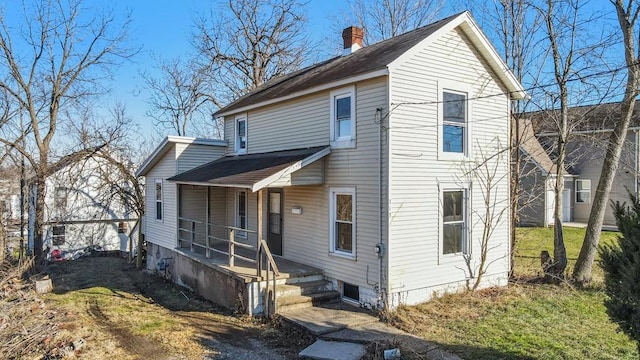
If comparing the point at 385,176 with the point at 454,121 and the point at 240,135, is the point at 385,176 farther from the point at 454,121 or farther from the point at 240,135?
the point at 240,135


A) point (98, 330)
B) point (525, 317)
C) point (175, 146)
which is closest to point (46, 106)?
point (175, 146)

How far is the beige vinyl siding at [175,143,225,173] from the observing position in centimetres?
1554

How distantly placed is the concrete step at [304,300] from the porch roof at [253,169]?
→ 8.44 ft

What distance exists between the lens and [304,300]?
991 cm

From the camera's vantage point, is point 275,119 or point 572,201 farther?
point 572,201

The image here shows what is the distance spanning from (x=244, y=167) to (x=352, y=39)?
5.31 metres

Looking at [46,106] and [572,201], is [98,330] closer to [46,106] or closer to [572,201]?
[46,106]

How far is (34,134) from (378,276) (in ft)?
58.7

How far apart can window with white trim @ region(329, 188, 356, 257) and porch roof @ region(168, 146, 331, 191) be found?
3.56 ft

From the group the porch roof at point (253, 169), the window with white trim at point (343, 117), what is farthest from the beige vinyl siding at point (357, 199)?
the porch roof at point (253, 169)

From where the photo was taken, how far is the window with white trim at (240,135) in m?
15.1

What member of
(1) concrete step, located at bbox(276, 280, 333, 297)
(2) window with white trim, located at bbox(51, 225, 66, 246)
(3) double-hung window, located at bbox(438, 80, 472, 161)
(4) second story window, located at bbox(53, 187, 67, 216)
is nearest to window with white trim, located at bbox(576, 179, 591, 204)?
(3) double-hung window, located at bbox(438, 80, 472, 161)

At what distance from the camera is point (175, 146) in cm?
1545

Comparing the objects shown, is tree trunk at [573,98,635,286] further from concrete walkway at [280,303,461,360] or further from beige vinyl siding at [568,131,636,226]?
beige vinyl siding at [568,131,636,226]
